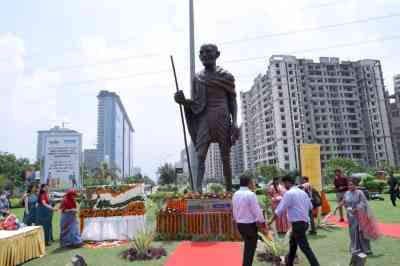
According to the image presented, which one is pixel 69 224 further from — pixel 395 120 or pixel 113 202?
pixel 395 120

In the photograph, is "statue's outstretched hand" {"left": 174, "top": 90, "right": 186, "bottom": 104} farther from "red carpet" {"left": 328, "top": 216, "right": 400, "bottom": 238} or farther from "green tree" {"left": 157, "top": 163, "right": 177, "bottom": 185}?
"green tree" {"left": 157, "top": 163, "right": 177, "bottom": 185}

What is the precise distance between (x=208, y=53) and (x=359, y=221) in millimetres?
5671

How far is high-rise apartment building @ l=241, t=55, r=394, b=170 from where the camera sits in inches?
A: 2985

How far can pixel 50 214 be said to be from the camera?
8.87 metres

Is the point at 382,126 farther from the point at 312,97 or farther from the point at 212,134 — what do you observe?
the point at 212,134

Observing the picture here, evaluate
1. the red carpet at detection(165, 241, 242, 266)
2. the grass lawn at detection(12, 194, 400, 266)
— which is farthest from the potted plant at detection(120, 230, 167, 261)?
the red carpet at detection(165, 241, 242, 266)

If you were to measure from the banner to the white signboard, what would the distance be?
13489 mm

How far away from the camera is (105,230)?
859 cm

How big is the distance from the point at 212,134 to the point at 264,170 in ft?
169

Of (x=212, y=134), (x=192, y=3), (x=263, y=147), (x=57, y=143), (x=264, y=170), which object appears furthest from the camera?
(x=263, y=147)

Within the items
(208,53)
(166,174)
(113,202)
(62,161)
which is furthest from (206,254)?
(166,174)

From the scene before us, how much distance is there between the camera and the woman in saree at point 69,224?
7746mm

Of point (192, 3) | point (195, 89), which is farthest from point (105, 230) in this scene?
point (192, 3)

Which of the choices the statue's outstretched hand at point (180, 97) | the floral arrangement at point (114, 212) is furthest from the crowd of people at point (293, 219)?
the floral arrangement at point (114, 212)
